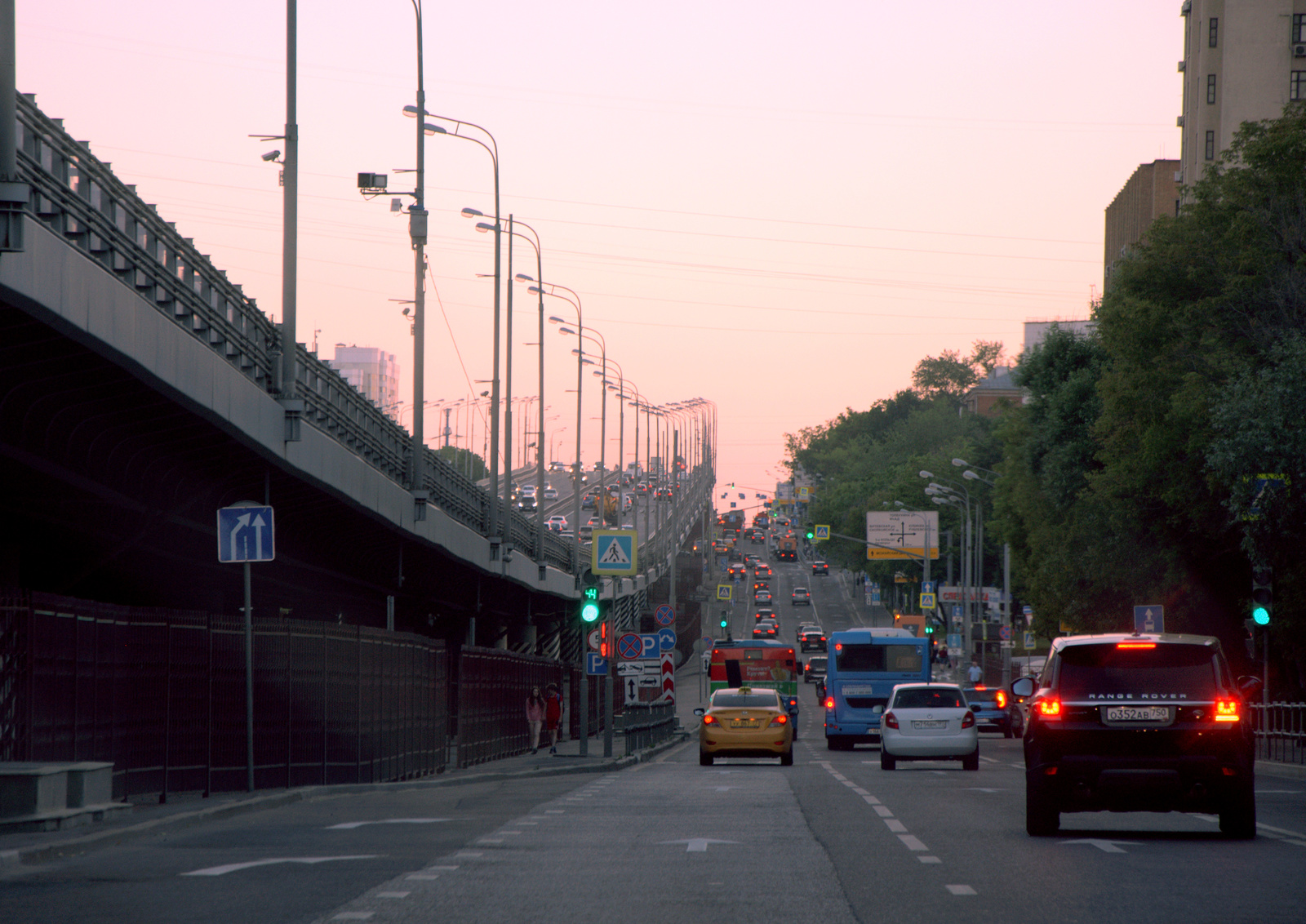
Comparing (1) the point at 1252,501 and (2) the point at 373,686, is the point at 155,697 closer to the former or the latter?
(2) the point at 373,686

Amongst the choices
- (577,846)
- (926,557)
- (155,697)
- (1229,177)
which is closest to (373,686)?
(155,697)

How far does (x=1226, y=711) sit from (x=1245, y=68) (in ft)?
221

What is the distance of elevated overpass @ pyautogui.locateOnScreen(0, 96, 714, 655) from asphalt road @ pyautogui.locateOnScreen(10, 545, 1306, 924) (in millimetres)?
5449

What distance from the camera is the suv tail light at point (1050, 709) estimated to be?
15.0 metres

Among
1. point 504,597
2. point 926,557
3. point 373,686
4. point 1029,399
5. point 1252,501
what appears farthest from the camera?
point 926,557

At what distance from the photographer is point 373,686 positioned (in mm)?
28266

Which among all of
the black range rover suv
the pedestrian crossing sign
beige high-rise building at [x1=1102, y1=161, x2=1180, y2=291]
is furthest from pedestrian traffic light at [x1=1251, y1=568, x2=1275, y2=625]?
beige high-rise building at [x1=1102, y1=161, x2=1180, y2=291]

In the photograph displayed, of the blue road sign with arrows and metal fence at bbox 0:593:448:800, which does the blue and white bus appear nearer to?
metal fence at bbox 0:593:448:800

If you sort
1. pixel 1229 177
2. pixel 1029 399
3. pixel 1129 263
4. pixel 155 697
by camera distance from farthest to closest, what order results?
pixel 1029 399 → pixel 1129 263 → pixel 1229 177 → pixel 155 697

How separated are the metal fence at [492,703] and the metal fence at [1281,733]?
15210 mm

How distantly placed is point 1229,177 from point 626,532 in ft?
47.4

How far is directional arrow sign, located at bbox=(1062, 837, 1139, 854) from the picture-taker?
13953mm

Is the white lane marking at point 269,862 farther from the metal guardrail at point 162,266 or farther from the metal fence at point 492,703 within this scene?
the metal fence at point 492,703

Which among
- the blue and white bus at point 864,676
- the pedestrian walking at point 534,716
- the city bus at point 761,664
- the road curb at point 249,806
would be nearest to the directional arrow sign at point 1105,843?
the road curb at point 249,806
